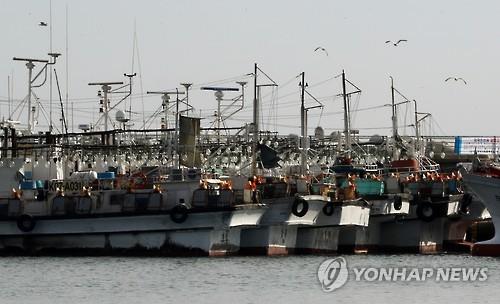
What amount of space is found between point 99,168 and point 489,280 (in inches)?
1470

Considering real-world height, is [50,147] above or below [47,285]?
above

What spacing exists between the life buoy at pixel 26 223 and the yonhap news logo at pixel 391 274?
44.7ft

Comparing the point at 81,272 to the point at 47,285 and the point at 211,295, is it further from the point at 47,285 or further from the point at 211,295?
the point at 211,295

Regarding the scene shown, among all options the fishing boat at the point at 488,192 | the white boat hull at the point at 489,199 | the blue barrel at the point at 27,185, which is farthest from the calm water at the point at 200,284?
the fishing boat at the point at 488,192

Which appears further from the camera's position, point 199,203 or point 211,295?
point 199,203

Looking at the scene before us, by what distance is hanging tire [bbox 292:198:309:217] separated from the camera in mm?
88188

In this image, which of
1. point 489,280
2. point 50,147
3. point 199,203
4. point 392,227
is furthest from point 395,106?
point 489,280

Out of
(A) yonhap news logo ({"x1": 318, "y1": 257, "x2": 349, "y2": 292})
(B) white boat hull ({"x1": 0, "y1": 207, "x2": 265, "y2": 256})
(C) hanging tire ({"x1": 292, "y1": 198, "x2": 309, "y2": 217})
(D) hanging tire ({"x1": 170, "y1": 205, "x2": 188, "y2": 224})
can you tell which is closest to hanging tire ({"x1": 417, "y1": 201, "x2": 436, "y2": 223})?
(A) yonhap news logo ({"x1": 318, "y1": 257, "x2": 349, "y2": 292})

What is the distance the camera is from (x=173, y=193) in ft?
283

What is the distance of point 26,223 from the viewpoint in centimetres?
8612

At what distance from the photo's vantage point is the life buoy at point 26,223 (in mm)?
85875

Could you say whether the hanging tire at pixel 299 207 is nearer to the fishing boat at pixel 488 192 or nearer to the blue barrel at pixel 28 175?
the fishing boat at pixel 488 192

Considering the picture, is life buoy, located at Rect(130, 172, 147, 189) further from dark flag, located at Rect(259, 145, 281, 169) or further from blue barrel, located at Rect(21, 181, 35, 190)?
dark flag, located at Rect(259, 145, 281, 169)

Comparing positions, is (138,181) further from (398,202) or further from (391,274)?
(391,274)
